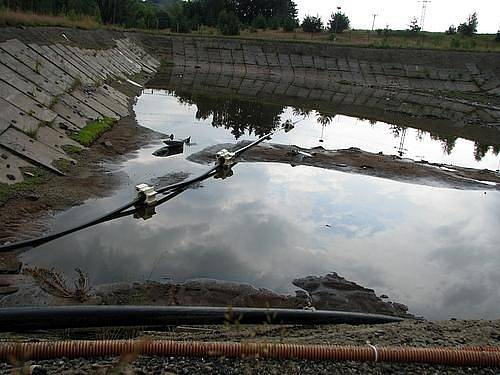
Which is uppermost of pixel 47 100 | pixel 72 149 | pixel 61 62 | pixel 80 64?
pixel 61 62

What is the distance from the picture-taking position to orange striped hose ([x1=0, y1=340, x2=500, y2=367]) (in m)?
3.77

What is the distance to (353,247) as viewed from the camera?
8.81 m

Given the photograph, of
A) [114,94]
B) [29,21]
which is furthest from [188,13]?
[114,94]

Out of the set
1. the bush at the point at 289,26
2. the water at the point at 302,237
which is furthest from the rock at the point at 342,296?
the bush at the point at 289,26

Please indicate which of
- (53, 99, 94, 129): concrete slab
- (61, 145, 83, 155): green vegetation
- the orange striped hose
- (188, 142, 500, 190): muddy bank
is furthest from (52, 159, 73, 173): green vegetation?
the orange striped hose

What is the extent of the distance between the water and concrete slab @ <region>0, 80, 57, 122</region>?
2.63m

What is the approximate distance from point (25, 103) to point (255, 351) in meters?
11.2

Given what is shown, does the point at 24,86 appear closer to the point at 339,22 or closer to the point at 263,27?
the point at 263,27

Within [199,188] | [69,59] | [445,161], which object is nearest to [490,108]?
[445,161]

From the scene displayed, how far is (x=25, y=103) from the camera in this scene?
41.7 feet

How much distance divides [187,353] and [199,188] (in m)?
7.22

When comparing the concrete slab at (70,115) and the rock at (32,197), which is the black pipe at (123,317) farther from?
the concrete slab at (70,115)

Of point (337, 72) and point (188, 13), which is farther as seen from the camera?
point (188, 13)

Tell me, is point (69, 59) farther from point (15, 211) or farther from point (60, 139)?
point (15, 211)
